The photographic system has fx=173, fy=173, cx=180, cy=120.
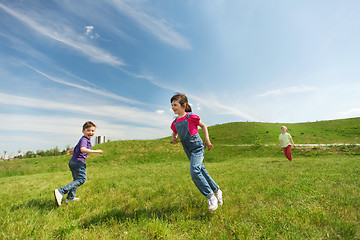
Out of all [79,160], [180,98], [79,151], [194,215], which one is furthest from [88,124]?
[194,215]

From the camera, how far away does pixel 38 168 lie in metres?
17.5

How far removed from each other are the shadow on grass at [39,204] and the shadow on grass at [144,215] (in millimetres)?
1884

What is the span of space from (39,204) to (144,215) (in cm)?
355

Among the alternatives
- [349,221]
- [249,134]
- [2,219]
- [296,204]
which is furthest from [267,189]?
[249,134]

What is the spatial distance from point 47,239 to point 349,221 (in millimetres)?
5101

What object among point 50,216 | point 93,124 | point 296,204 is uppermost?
point 93,124

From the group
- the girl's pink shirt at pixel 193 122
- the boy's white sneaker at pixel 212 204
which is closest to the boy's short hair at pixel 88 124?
the girl's pink shirt at pixel 193 122

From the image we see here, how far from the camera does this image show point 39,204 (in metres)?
5.00

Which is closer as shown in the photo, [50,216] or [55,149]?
[50,216]

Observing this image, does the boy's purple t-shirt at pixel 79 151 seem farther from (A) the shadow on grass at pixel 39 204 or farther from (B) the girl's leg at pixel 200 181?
(B) the girl's leg at pixel 200 181

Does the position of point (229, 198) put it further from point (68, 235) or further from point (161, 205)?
point (68, 235)

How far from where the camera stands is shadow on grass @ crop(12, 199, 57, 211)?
15.3ft

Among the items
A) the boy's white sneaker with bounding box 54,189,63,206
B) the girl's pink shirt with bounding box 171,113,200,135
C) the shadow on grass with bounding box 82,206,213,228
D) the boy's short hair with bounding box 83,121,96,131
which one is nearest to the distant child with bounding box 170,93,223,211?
the girl's pink shirt with bounding box 171,113,200,135

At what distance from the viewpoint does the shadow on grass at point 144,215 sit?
3.56 meters
